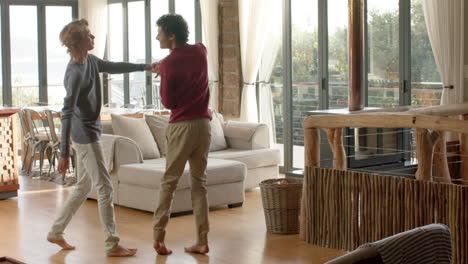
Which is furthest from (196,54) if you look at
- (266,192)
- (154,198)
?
(154,198)

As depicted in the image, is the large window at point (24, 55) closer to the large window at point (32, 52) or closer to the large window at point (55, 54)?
the large window at point (32, 52)

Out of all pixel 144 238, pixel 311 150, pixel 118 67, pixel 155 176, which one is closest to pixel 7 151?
pixel 155 176

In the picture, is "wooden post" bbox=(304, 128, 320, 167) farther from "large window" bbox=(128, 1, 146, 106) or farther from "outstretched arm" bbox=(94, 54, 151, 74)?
"large window" bbox=(128, 1, 146, 106)

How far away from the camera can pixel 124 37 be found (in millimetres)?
12125

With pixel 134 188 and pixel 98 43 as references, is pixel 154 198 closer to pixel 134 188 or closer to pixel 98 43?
pixel 134 188

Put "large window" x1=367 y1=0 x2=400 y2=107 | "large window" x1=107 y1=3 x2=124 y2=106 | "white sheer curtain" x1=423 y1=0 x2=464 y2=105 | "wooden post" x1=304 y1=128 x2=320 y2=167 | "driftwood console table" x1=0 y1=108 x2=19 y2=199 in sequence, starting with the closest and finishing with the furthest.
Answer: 1. "wooden post" x1=304 y1=128 x2=320 y2=167
2. "white sheer curtain" x1=423 y1=0 x2=464 y2=105
3. "driftwood console table" x1=0 y1=108 x2=19 y2=199
4. "large window" x1=367 y1=0 x2=400 y2=107
5. "large window" x1=107 y1=3 x2=124 y2=106

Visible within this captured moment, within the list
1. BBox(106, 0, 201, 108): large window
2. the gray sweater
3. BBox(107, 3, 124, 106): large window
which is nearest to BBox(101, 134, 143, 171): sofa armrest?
the gray sweater

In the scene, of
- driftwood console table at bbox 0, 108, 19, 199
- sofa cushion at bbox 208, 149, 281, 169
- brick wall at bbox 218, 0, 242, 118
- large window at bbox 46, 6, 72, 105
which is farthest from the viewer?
large window at bbox 46, 6, 72, 105

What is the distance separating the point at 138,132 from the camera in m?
7.43

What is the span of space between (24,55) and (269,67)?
4.76m

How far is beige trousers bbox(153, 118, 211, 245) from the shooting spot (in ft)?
16.8

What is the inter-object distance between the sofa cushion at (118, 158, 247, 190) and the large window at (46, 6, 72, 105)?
583 centimetres

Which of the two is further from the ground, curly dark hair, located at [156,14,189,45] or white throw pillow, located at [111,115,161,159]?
curly dark hair, located at [156,14,189,45]

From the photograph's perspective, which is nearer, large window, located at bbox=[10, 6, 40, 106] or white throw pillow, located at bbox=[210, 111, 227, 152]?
white throw pillow, located at bbox=[210, 111, 227, 152]
